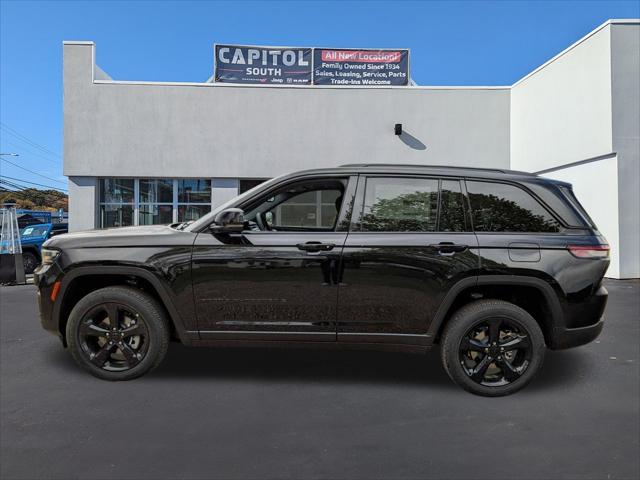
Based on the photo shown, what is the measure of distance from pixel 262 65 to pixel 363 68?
3.59 m

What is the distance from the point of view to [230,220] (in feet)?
11.1

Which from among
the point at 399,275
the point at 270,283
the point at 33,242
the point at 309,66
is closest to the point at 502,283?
the point at 399,275

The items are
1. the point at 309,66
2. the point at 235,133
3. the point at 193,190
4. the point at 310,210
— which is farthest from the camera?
the point at 309,66

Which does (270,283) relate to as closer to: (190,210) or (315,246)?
(315,246)

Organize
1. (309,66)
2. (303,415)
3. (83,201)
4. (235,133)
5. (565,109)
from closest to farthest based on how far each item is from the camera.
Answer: (303,415), (565,109), (235,133), (83,201), (309,66)

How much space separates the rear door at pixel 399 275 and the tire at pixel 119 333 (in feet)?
4.86

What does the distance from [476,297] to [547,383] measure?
2.85 feet

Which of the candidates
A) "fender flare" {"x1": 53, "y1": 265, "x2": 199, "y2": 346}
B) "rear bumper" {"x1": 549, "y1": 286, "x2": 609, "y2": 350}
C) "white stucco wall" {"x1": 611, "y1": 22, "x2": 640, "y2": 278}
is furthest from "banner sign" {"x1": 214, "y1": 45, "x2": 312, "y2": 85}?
"rear bumper" {"x1": 549, "y1": 286, "x2": 609, "y2": 350}

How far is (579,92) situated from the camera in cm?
1179

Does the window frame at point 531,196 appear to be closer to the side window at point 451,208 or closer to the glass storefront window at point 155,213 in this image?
the side window at point 451,208

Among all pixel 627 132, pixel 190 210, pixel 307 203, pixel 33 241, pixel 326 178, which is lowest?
pixel 33 241

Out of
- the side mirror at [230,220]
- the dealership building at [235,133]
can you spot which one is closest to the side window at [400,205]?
the side mirror at [230,220]

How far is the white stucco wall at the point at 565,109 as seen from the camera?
11.0 meters

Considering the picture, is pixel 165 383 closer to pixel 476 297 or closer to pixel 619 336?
pixel 476 297
